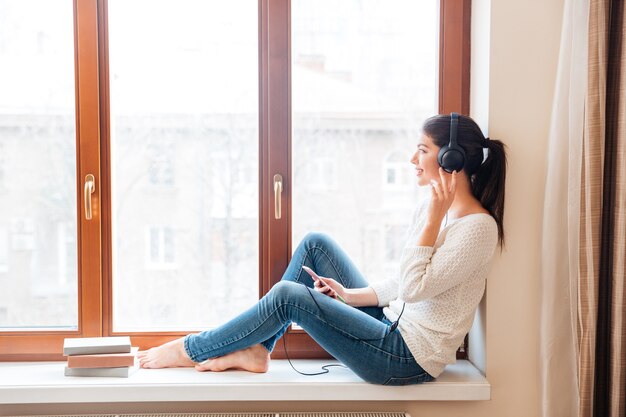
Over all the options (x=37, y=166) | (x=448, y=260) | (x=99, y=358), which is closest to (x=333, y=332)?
(x=448, y=260)

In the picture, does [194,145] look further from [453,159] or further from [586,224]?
[586,224]

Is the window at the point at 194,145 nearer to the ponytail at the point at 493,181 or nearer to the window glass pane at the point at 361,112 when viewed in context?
the window glass pane at the point at 361,112

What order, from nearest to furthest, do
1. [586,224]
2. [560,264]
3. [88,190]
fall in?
[586,224], [560,264], [88,190]

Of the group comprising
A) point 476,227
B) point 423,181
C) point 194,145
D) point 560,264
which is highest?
point 194,145

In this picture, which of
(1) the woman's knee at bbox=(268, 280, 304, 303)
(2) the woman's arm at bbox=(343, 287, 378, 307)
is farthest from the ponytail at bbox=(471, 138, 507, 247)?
(1) the woman's knee at bbox=(268, 280, 304, 303)

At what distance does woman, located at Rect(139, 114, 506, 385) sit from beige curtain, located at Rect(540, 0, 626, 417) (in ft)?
0.60

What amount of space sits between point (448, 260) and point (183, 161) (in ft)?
3.12

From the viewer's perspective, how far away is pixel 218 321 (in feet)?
6.52

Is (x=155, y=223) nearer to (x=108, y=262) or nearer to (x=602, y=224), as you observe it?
(x=108, y=262)

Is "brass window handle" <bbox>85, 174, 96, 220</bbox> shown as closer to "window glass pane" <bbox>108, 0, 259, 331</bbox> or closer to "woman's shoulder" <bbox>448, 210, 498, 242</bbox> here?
"window glass pane" <bbox>108, 0, 259, 331</bbox>

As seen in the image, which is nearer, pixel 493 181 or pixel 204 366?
pixel 493 181

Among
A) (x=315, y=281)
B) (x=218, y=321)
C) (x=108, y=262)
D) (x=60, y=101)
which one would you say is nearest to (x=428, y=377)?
(x=315, y=281)

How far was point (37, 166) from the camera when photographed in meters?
1.92

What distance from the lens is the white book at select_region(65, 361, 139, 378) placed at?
1727 millimetres
